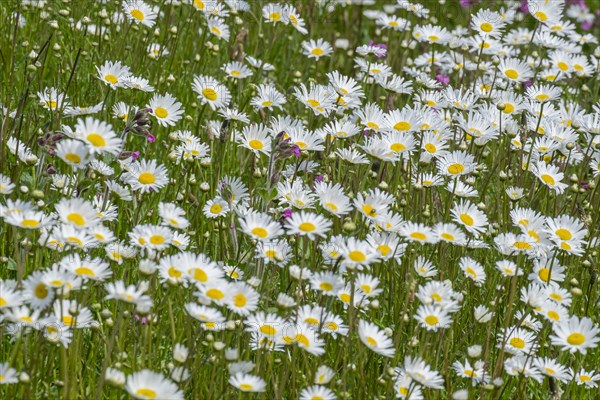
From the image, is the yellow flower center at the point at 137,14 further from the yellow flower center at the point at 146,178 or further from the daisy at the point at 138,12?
the yellow flower center at the point at 146,178

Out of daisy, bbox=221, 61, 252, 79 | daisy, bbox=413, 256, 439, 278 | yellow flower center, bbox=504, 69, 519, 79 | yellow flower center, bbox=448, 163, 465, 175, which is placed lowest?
daisy, bbox=413, 256, 439, 278

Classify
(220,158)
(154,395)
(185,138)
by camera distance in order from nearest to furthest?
(154,395) < (185,138) < (220,158)

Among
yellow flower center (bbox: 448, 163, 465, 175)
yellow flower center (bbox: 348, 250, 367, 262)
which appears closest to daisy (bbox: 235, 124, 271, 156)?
yellow flower center (bbox: 448, 163, 465, 175)

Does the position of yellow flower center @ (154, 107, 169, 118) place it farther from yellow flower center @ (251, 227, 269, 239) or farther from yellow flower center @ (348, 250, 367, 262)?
yellow flower center @ (348, 250, 367, 262)

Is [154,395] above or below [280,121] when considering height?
below

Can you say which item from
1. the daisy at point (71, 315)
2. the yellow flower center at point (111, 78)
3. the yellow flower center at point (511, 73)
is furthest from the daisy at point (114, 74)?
the yellow flower center at point (511, 73)

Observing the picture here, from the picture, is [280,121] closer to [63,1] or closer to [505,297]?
[505,297]

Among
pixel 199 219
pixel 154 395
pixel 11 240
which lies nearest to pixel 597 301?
pixel 199 219
